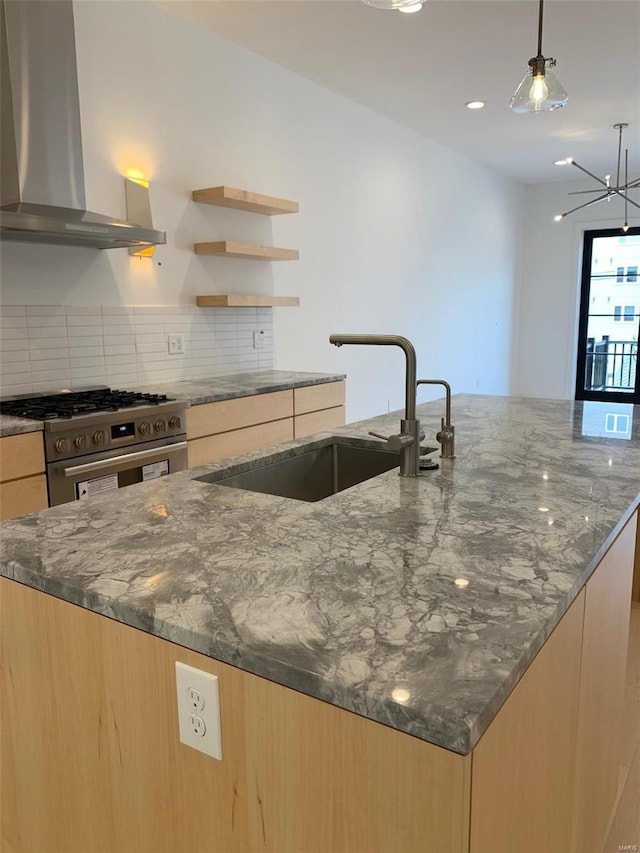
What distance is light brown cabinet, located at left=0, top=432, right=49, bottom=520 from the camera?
2186 mm

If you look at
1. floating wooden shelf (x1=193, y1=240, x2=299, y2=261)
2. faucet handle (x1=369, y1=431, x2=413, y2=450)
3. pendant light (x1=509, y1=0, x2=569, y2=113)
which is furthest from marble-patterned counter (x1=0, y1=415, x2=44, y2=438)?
pendant light (x1=509, y1=0, x2=569, y2=113)

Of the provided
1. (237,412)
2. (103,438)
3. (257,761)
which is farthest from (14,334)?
(257,761)

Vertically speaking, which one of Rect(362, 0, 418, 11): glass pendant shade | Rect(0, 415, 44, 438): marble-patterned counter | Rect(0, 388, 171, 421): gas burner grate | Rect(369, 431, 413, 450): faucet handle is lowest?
Rect(0, 415, 44, 438): marble-patterned counter

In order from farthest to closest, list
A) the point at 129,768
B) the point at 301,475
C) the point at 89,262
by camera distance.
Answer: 1. the point at 89,262
2. the point at 301,475
3. the point at 129,768

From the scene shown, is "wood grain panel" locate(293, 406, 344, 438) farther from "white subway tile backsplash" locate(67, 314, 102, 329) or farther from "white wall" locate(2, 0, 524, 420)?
"white subway tile backsplash" locate(67, 314, 102, 329)

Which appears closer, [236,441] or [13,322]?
[13,322]

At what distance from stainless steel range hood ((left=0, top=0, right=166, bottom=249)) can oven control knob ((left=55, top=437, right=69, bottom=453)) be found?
0.81m

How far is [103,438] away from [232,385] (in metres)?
1.03

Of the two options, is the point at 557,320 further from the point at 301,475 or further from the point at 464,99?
the point at 301,475

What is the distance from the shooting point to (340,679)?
2.32 ft

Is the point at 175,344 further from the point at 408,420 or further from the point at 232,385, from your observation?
the point at 408,420

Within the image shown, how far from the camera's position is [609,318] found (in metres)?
8.09

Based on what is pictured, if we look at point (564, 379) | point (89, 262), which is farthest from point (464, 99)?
point (564, 379)

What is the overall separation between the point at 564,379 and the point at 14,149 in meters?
7.24
